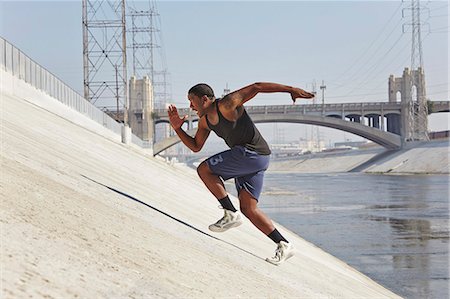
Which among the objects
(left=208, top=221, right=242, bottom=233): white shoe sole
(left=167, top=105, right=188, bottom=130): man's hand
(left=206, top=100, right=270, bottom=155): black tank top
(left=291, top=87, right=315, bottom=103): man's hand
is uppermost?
(left=291, top=87, right=315, bottom=103): man's hand

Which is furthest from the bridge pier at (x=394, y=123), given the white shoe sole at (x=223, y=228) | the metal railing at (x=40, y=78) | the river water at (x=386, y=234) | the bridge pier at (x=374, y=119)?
the white shoe sole at (x=223, y=228)

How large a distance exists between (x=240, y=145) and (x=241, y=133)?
122 millimetres

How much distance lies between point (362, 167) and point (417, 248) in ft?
234

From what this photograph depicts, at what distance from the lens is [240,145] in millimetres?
5914

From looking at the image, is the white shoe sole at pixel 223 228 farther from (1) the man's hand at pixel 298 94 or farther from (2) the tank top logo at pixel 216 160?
(1) the man's hand at pixel 298 94

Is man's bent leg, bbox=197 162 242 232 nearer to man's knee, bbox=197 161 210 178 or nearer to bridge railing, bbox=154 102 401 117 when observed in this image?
man's knee, bbox=197 161 210 178

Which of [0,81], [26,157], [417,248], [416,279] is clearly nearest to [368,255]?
[417,248]

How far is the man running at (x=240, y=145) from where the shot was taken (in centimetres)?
571

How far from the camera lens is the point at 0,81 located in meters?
18.6

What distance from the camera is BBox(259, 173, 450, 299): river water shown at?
9557 mm

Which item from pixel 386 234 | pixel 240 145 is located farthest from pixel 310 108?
pixel 240 145

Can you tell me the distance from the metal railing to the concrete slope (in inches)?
525

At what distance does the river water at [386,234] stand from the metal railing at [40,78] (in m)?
9.65

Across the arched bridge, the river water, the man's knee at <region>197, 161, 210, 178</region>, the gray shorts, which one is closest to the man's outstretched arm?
the gray shorts
